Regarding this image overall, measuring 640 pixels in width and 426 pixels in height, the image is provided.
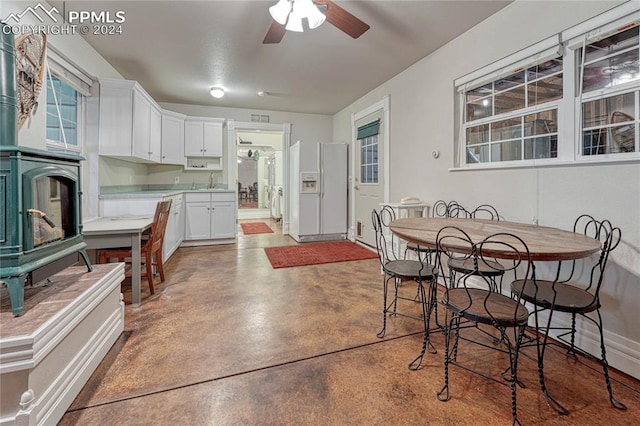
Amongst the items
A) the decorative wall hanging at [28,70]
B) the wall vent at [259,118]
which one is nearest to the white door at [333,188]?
the wall vent at [259,118]

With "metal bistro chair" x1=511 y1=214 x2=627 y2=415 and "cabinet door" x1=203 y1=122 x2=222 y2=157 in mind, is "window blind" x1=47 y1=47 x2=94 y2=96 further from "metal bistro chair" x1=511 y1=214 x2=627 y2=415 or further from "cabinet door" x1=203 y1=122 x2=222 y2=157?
"metal bistro chair" x1=511 y1=214 x2=627 y2=415

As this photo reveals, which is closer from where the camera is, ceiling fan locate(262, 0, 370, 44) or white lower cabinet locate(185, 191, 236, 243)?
ceiling fan locate(262, 0, 370, 44)

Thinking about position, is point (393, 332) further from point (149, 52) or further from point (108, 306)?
point (149, 52)

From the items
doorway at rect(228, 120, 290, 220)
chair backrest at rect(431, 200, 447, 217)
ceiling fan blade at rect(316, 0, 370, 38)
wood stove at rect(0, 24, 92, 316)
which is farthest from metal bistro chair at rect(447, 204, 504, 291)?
doorway at rect(228, 120, 290, 220)

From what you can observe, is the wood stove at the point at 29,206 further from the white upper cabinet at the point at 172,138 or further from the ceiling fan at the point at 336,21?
the white upper cabinet at the point at 172,138

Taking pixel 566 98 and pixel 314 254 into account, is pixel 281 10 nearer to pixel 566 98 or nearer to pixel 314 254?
pixel 566 98

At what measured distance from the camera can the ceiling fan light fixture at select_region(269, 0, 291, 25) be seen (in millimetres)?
2023

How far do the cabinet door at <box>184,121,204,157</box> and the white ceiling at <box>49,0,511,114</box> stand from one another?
524mm

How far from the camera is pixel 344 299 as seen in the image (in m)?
2.84

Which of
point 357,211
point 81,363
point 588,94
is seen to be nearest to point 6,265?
point 81,363

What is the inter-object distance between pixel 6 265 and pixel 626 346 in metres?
3.33

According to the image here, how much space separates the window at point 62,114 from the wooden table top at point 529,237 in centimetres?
315

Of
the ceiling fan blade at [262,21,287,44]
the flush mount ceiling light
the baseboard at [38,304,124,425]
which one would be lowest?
the baseboard at [38,304,124,425]

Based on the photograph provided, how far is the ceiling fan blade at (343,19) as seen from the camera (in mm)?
2078
